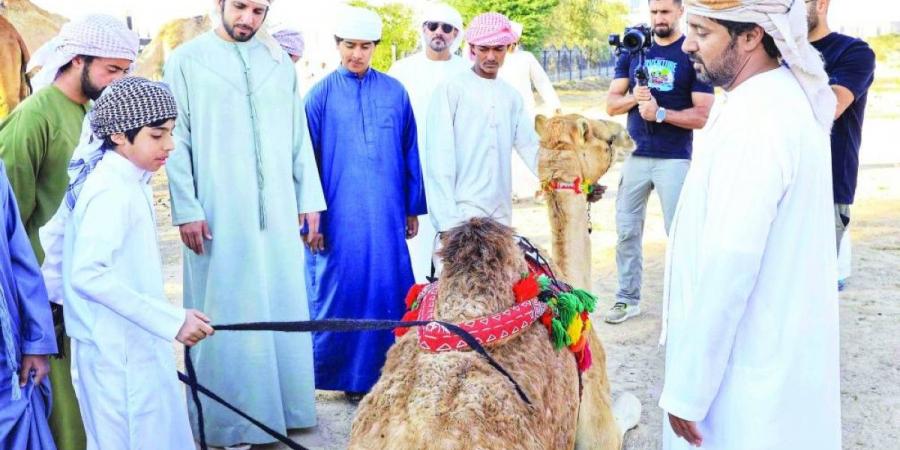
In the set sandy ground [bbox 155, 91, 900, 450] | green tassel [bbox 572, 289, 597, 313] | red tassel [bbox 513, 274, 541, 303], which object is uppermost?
red tassel [bbox 513, 274, 541, 303]

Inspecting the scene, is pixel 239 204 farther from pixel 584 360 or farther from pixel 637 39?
pixel 637 39

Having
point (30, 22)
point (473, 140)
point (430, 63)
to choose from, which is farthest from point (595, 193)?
point (30, 22)

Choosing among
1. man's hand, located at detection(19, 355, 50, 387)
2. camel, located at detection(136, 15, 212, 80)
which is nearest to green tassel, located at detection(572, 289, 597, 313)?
man's hand, located at detection(19, 355, 50, 387)

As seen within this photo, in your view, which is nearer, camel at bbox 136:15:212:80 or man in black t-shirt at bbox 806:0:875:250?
man in black t-shirt at bbox 806:0:875:250

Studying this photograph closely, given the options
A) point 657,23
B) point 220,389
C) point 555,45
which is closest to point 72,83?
point 220,389

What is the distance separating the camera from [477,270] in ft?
10.8

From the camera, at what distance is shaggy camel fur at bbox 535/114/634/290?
480 cm

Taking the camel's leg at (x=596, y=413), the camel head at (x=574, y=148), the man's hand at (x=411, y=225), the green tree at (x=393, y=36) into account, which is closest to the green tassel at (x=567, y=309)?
the camel's leg at (x=596, y=413)

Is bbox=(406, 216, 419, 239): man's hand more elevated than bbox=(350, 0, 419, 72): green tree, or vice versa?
bbox=(350, 0, 419, 72): green tree

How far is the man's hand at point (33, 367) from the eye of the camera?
313 centimetres

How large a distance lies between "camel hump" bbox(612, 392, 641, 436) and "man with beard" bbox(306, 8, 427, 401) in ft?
4.48

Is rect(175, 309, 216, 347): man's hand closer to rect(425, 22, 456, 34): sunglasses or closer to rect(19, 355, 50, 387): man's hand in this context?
rect(19, 355, 50, 387): man's hand

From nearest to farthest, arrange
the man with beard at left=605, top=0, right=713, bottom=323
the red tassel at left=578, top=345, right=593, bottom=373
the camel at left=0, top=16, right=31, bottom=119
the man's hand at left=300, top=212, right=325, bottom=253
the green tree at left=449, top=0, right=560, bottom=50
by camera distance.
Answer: the red tassel at left=578, top=345, right=593, bottom=373 → the man's hand at left=300, top=212, right=325, bottom=253 → the man with beard at left=605, top=0, right=713, bottom=323 → the camel at left=0, top=16, right=31, bottom=119 → the green tree at left=449, top=0, right=560, bottom=50

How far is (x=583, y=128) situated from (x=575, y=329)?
165 centimetres
